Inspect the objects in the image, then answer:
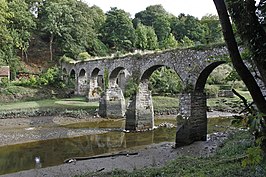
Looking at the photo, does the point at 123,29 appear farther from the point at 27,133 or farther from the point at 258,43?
the point at 258,43

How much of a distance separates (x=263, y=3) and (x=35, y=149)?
1385 cm

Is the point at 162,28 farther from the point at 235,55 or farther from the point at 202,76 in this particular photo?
the point at 235,55

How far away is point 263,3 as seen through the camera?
7.75 ft

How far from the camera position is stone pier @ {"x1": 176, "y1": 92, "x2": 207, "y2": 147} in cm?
1353

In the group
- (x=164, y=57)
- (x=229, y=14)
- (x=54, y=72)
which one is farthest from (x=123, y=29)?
(x=229, y=14)

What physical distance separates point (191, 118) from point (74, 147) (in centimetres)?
617

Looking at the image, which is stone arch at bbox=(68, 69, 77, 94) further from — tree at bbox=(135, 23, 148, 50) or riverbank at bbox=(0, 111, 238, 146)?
tree at bbox=(135, 23, 148, 50)

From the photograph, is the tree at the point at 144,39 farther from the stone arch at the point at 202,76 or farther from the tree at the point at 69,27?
the stone arch at the point at 202,76

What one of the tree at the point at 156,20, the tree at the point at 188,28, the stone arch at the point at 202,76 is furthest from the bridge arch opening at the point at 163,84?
the tree at the point at 156,20

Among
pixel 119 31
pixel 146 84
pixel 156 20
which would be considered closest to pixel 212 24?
pixel 146 84

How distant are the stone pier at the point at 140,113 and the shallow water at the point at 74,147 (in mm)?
692

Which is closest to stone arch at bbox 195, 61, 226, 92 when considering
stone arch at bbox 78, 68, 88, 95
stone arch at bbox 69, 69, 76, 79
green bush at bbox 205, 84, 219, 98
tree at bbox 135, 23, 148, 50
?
green bush at bbox 205, 84, 219, 98

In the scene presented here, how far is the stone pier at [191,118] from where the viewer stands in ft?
44.4

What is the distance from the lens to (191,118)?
13539mm
